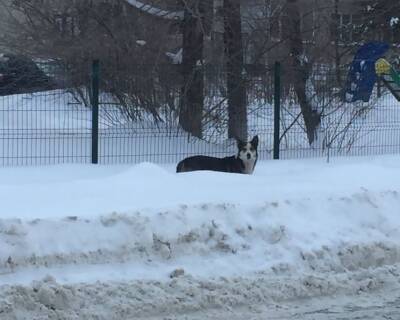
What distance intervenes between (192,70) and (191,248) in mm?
8082

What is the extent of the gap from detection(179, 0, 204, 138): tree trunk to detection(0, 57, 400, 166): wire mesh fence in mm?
136

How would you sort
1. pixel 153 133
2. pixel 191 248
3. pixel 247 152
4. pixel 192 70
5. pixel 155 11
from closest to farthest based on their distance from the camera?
1. pixel 191 248
2. pixel 247 152
3. pixel 153 133
4. pixel 192 70
5. pixel 155 11

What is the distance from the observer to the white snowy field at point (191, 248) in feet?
22.0

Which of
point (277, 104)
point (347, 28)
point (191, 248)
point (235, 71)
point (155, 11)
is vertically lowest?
point (191, 248)

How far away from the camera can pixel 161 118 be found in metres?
15.1

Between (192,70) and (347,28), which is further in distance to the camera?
(347,28)

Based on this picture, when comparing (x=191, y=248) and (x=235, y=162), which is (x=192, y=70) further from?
(x=191, y=248)

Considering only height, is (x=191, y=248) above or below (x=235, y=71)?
below

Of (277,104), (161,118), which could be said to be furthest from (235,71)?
(161,118)

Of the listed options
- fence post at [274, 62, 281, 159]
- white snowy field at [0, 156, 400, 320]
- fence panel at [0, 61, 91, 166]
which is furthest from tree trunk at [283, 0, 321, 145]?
white snowy field at [0, 156, 400, 320]

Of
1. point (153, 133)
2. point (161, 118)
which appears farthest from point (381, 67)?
point (153, 133)

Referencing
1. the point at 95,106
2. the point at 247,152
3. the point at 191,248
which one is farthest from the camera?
the point at 95,106

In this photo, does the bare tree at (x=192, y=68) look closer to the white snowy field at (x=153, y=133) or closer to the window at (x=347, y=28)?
the white snowy field at (x=153, y=133)

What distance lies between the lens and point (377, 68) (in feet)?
55.7
